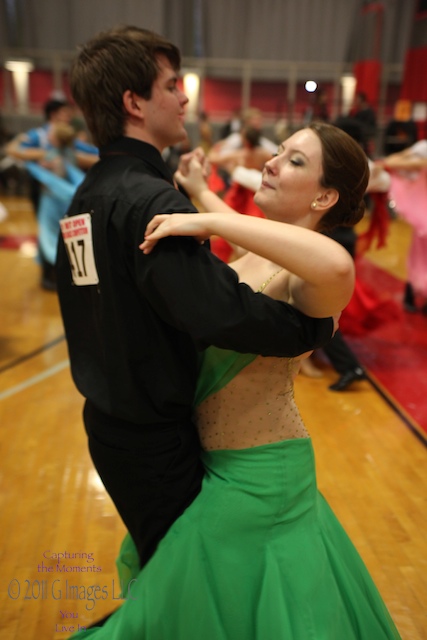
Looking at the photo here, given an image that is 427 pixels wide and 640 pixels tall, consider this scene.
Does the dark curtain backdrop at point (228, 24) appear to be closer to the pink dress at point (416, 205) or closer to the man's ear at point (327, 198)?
the pink dress at point (416, 205)

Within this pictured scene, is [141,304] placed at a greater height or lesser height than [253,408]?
greater

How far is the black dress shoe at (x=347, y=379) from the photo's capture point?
11.7 feet

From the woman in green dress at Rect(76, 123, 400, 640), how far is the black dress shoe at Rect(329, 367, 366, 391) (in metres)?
2.22

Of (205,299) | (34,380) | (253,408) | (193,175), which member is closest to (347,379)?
(34,380)

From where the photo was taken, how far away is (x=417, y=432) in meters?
3.10

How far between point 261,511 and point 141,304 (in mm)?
514

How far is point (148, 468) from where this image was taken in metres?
1.32

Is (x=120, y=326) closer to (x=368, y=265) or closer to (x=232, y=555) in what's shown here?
(x=232, y=555)

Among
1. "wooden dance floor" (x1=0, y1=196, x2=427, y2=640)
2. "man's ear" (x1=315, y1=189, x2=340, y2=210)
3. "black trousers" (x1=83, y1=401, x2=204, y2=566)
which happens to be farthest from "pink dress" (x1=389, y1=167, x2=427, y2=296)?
"black trousers" (x1=83, y1=401, x2=204, y2=566)

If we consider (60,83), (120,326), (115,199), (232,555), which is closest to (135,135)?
(115,199)

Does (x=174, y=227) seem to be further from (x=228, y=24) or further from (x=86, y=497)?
(x=228, y=24)

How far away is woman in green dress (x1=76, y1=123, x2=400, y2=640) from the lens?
128 centimetres

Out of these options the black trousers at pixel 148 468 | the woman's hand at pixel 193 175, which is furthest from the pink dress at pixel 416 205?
the black trousers at pixel 148 468

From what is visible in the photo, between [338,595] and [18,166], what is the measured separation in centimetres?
1166
